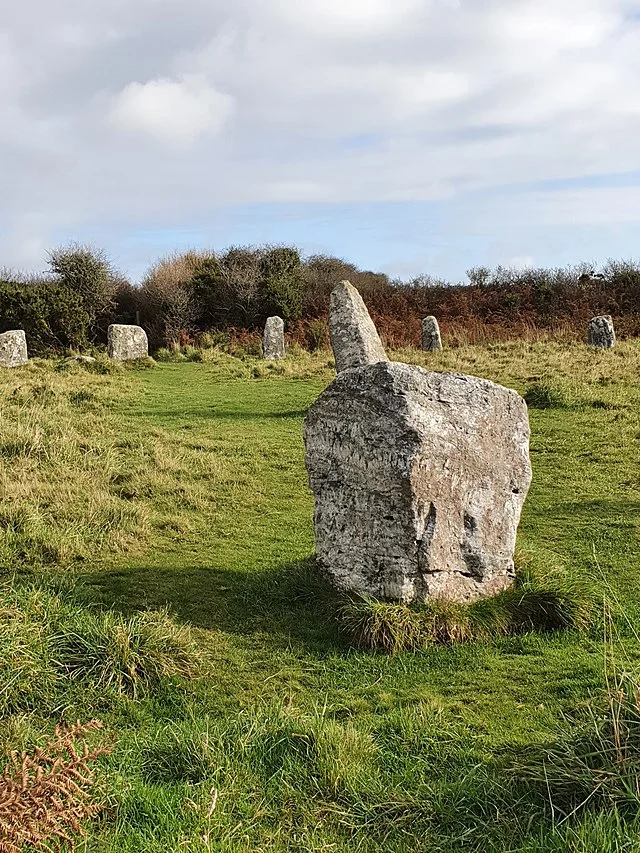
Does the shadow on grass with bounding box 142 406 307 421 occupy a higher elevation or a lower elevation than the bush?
lower

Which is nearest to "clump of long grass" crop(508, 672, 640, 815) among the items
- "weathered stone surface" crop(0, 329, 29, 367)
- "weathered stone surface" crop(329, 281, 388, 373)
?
"weathered stone surface" crop(329, 281, 388, 373)

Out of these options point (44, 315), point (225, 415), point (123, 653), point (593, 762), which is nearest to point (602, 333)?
point (225, 415)

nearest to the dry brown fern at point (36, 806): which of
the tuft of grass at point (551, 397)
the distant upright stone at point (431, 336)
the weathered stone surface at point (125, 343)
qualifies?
the tuft of grass at point (551, 397)

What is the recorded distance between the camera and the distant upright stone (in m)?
25.7

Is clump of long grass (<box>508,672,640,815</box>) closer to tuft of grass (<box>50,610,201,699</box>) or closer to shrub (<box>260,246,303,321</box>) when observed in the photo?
tuft of grass (<box>50,610,201,699</box>)

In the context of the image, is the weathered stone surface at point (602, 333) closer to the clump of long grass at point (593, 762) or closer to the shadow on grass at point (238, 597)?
the shadow on grass at point (238, 597)

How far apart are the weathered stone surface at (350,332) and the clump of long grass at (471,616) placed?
802 centimetres

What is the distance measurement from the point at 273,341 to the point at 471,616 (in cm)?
2015

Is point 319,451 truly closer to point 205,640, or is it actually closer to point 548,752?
point 205,640

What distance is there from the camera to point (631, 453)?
11469 millimetres

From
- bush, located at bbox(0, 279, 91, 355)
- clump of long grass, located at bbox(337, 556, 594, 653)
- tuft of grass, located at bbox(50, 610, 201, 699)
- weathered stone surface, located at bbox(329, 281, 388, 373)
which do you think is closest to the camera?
tuft of grass, located at bbox(50, 610, 201, 699)

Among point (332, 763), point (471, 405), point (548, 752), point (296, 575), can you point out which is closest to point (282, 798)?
point (332, 763)

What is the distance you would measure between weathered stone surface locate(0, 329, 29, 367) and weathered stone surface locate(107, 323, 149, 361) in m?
2.69

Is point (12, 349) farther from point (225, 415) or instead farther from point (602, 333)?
point (602, 333)
